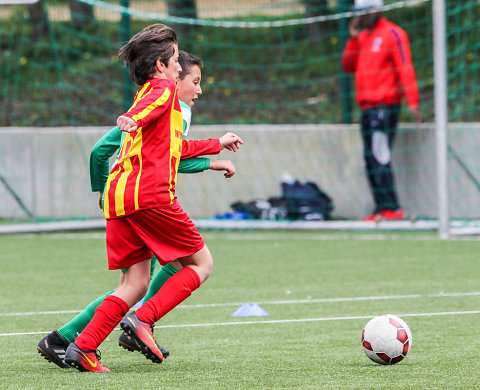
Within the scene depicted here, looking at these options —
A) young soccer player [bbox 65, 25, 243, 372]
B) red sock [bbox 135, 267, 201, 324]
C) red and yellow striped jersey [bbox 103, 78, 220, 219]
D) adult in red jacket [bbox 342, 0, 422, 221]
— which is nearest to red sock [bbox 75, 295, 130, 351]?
young soccer player [bbox 65, 25, 243, 372]

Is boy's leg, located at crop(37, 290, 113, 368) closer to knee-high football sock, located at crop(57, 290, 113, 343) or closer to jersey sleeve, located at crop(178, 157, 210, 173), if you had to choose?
knee-high football sock, located at crop(57, 290, 113, 343)

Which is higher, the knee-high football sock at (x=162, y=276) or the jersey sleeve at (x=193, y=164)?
the jersey sleeve at (x=193, y=164)

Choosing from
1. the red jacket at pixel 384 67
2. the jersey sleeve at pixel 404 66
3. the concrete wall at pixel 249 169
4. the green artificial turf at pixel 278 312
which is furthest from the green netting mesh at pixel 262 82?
the green artificial turf at pixel 278 312

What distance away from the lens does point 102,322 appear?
4270 millimetres

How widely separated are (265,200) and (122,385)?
7928 millimetres

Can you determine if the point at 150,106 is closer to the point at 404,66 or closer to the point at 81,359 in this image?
the point at 81,359

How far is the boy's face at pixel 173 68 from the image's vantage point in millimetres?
4457

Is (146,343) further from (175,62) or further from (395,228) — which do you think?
(395,228)

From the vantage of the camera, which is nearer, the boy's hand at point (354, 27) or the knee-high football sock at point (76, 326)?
the knee-high football sock at point (76, 326)

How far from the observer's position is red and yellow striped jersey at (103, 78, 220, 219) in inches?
167

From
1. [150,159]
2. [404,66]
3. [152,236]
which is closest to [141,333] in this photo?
[152,236]

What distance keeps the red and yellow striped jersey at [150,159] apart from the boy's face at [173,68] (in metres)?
0.08

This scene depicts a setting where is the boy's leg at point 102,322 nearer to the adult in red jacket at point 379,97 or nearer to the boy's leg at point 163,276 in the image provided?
the boy's leg at point 163,276

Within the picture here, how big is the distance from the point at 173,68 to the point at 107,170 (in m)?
0.63
